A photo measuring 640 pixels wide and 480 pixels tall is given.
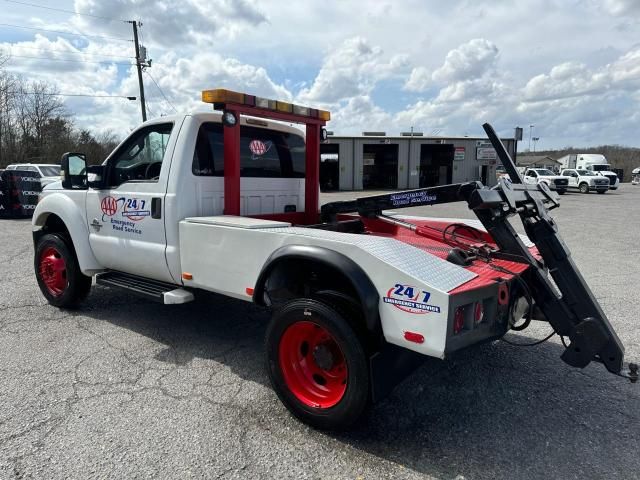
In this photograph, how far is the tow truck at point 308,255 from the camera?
102 inches

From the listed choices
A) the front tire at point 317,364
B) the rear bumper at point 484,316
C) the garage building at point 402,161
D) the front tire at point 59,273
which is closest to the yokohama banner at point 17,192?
the front tire at point 59,273

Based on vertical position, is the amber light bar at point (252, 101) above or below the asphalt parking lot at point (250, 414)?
above

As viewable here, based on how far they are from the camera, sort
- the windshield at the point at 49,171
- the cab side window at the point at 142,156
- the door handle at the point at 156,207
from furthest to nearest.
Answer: the windshield at the point at 49,171
the cab side window at the point at 142,156
the door handle at the point at 156,207

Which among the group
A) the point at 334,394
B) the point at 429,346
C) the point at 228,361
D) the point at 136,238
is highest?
the point at 136,238

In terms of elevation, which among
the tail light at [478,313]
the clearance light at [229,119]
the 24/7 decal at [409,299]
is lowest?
the tail light at [478,313]

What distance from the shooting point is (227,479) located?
8.07 ft

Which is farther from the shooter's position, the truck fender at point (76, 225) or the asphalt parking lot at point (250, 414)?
the truck fender at point (76, 225)

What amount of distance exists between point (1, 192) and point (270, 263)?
15.5m

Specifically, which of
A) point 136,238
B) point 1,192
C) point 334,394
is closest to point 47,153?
point 1,192

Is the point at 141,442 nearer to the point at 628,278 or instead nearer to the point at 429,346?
the point at 429,346

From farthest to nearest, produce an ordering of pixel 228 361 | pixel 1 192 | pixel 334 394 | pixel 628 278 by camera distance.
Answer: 1. pixel 1 192
2. pixel 628 278
3. pixel 228 361
4. pixel 334 394

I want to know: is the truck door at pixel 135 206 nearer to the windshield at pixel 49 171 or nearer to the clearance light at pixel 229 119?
the clearance light at pixel 229 119

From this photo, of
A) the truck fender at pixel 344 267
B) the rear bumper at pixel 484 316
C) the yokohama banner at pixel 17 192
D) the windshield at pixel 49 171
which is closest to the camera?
the rear bumper at pixel 484 316

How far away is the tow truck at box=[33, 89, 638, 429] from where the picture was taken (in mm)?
2600
